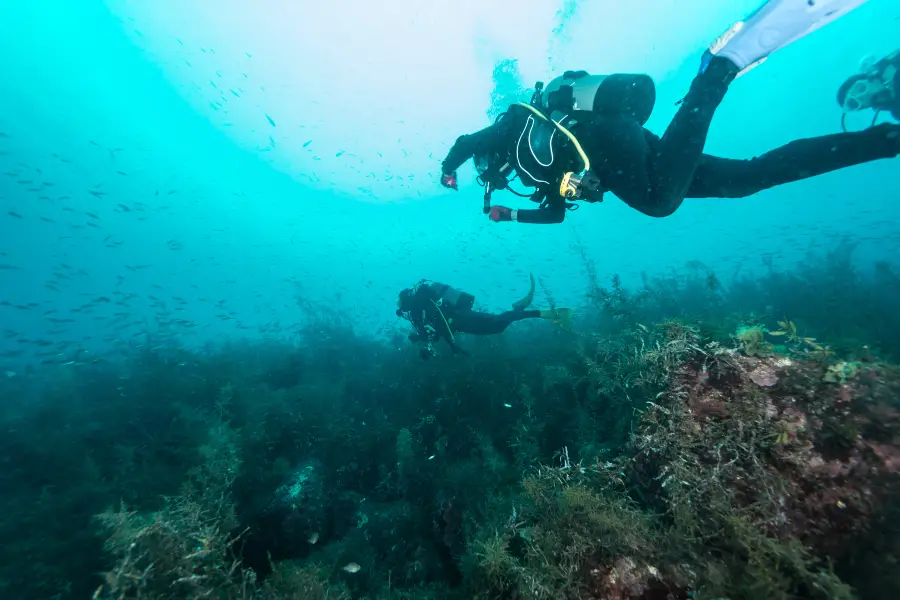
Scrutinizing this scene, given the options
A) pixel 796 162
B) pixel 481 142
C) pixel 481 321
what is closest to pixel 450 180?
pixel 481 142

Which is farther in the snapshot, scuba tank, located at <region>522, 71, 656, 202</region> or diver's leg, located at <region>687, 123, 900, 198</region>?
scuba tank, located at <region>522, 71, 656, 202</region>

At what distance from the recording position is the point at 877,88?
4645 millimetres

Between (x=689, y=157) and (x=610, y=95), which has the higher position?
(x=610, y=95)

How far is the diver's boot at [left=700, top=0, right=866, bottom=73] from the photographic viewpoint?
2736 mm

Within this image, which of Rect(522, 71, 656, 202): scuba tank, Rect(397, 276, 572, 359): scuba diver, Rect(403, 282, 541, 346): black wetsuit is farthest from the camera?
Rect(403, 282, 541, 346): black wetsuit

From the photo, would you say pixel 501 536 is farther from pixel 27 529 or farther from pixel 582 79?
pixel 27 529

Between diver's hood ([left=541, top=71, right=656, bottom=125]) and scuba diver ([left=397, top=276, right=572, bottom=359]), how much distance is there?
5242mm

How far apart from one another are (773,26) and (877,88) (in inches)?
142

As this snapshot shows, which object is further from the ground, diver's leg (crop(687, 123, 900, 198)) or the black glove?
the black glove

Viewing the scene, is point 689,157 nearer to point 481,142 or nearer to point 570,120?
point 570,120

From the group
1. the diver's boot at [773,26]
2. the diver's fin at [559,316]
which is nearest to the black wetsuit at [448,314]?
the diver's fin at [559,316]

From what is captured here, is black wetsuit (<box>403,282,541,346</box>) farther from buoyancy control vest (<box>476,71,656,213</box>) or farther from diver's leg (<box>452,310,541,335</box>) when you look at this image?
buoyancy control vest (<box>476,71,656,213</box>)

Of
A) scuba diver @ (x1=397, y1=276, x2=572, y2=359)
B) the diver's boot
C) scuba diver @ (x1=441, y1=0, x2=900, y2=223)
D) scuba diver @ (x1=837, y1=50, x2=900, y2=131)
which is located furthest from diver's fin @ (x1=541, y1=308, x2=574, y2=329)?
Answer: the diver's boot

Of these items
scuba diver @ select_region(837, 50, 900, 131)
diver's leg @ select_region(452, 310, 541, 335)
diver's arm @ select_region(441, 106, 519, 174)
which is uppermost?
scuba diver @ select_region(837, 50, 900, 131)
